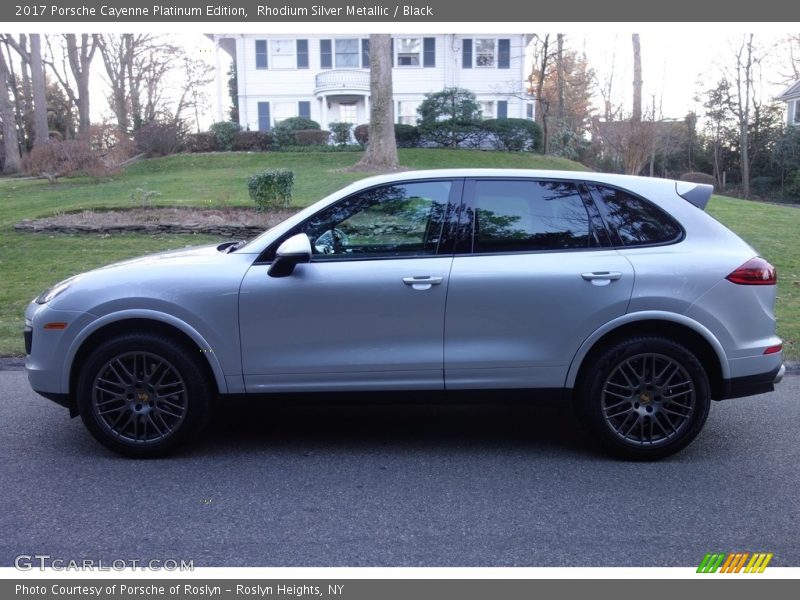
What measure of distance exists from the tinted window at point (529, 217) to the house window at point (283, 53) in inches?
1303

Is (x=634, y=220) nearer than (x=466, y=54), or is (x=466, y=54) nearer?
(x=634, y=220)

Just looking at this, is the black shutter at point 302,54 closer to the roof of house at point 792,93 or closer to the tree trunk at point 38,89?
the tree trunk at point 38,89

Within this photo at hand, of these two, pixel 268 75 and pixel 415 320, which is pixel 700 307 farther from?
pixel 268 75

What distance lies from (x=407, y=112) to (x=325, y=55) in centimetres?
473

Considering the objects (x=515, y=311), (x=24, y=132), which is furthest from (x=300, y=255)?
(x=24, y=132)

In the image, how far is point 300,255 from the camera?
4.71 metres

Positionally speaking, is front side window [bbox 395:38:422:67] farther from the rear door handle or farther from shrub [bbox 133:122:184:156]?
the rear door handle

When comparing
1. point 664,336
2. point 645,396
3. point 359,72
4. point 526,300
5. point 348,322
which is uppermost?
point 359,72

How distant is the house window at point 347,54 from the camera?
117 ft

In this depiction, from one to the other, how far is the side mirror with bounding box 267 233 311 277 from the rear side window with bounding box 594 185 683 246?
1.94 meters

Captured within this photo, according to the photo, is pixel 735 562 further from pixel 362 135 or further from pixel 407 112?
pixel 407 112

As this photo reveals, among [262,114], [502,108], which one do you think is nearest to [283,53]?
[262,114]

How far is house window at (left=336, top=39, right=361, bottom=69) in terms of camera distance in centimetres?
3575

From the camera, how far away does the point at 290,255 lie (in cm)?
470
